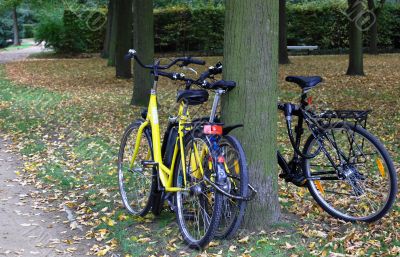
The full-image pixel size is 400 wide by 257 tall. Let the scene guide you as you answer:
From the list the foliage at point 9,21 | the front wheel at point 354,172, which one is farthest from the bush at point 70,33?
the front wheel at point 354,172

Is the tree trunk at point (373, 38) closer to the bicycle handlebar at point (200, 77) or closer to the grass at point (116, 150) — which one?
the grass at point (116, 150)

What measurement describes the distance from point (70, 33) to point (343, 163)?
30236 mm

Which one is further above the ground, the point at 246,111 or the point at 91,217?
the point at 246,111

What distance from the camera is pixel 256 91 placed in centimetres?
Answer: 453

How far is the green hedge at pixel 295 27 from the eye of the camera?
30.7m

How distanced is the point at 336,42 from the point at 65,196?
1064 inches

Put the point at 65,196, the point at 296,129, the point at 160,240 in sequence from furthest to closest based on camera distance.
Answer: the point at 65,196 → the point at 296,129 → the point at 160,240

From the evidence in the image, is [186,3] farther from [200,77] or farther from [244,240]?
[244,240]

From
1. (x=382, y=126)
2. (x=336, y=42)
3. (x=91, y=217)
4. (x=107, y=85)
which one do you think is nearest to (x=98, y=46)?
(x=336, y=42)

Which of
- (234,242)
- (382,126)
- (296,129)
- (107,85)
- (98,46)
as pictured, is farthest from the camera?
(98,46)

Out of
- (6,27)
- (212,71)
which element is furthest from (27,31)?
(212,71)

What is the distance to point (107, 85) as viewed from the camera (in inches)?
688

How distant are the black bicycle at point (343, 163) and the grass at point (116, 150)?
0.66ft

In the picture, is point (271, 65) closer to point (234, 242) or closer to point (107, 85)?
point (234, 242)
